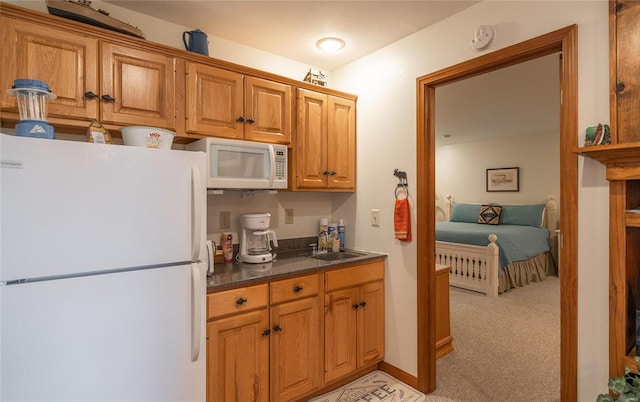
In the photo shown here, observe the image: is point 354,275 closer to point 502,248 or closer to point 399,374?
point 399,374

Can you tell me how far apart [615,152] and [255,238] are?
201 cm

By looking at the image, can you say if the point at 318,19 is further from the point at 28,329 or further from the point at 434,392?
the point at 434,392

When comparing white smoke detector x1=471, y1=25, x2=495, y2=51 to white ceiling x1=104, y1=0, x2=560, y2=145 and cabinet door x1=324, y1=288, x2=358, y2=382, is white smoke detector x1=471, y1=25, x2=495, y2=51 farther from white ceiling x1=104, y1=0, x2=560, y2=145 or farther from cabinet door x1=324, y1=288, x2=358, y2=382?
cabinet door x1=324, y1=288, x2=358, y2=382

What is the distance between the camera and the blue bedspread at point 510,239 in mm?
4574

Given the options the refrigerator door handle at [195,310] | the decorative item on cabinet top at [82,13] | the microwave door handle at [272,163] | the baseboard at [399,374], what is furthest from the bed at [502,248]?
the decorative item on cabinet top at [82,13]

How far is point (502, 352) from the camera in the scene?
284 cm

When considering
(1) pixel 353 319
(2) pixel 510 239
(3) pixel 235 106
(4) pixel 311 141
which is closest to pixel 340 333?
(1) pixel 353 319

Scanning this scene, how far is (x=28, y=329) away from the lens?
1182 mm

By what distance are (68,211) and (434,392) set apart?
95.7 inches

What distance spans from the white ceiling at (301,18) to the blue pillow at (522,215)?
193 inches

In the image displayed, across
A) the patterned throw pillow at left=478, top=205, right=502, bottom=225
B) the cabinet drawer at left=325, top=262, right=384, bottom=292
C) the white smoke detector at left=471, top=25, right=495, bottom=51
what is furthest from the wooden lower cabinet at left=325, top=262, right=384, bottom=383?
the patterned throw pillow at left=478, top=205, right=502, bottom=225

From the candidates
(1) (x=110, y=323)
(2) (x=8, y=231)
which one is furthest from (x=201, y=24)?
(1) (x=110, y=323)

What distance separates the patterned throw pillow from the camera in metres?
6.13

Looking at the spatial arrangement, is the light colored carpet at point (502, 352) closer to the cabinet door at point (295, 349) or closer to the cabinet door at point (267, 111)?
the cabinet door at point (295, 349)
